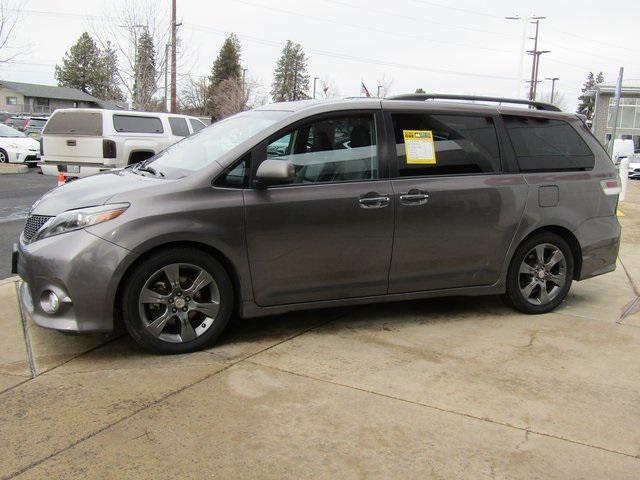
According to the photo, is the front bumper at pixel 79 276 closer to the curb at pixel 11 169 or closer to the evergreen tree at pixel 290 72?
the curb at pixel 11 169

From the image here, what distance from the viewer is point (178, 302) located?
3988 mm

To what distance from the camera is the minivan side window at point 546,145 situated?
16.5 ft

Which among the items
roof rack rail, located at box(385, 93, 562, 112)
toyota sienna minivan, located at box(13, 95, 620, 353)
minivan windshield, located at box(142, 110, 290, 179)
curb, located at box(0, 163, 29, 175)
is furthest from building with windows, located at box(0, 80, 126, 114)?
toyota sienna minivan, located at box(13, 95, 620, 353)

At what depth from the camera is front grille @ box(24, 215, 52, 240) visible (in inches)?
158

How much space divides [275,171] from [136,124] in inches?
397

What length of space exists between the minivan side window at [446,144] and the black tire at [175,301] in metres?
1.57

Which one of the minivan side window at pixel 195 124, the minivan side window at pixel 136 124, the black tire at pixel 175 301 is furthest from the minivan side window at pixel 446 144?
the minivan side window at pixel 195 124

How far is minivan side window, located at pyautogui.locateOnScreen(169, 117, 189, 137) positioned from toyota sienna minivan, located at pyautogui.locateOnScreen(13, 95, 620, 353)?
922 cm

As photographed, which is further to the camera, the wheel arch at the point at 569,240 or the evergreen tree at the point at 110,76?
the evergreen tree at the point at 110,76

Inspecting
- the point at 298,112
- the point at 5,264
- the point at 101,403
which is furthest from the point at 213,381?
the point at 5,264

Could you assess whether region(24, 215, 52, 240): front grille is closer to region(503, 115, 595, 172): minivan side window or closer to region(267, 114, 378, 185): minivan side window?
region(267, 114, 378, 185): minivan side window

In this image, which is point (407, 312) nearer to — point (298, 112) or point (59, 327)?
point (298, 112)

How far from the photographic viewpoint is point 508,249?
195 inches

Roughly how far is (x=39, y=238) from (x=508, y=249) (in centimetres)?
348
